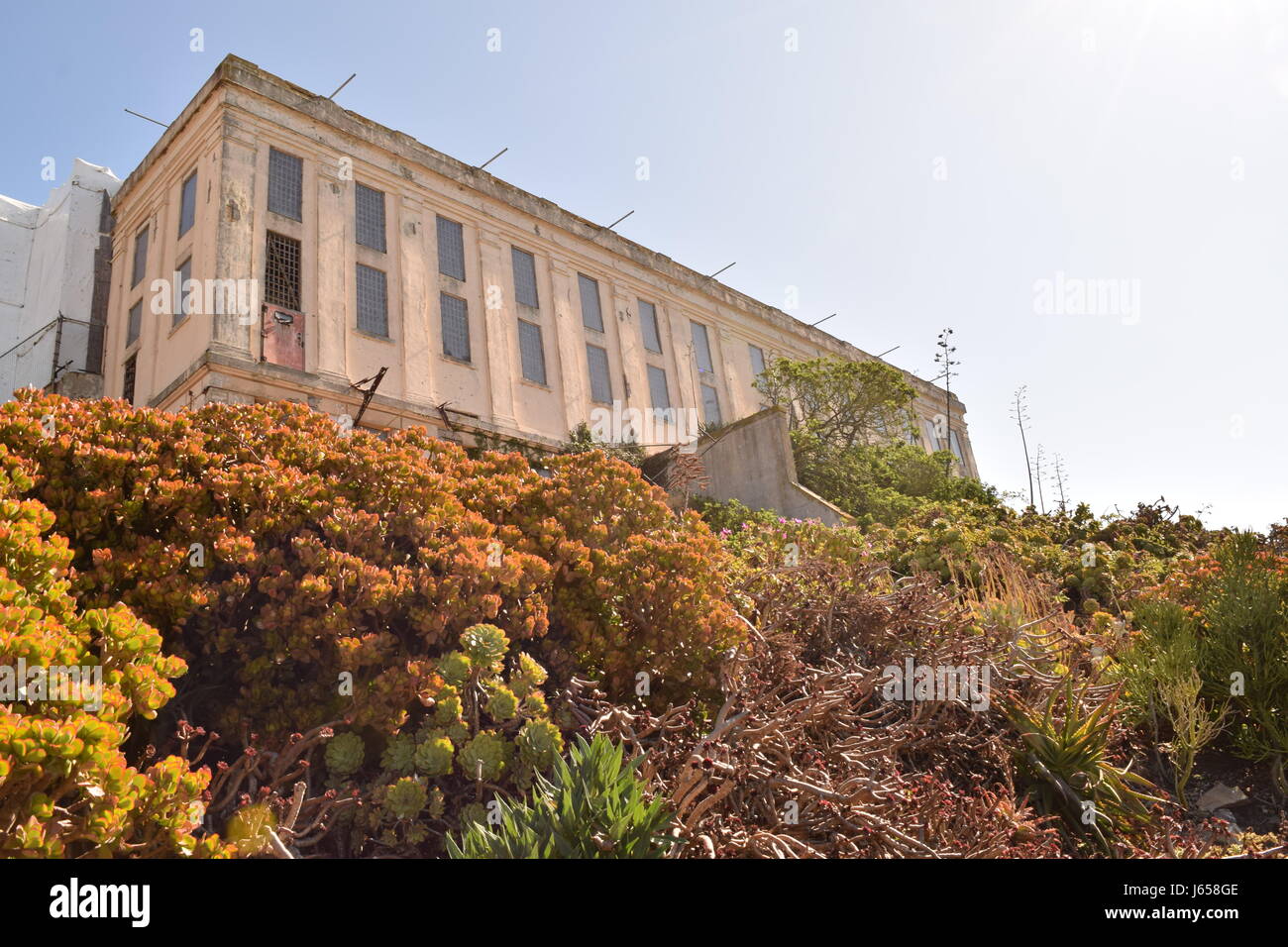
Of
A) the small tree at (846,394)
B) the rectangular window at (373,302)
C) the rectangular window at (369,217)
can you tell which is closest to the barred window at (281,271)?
the rectangular window at (373,302)

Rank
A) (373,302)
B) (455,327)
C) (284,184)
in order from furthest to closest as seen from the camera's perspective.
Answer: (455,327) < (373,302) < (284,184)

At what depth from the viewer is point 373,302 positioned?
21469mm

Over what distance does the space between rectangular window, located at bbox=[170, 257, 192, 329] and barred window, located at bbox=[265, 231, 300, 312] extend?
1861 millimetres

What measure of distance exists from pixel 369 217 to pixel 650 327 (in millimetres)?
10936

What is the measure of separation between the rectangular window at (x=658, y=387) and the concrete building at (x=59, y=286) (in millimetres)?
16708

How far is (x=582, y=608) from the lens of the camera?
479cm

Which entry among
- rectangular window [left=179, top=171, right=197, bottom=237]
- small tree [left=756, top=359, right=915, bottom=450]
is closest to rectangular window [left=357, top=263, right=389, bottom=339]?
rectangular window [left=179, top=171, right=197, bottom=237]

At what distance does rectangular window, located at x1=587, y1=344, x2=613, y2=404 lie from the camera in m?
26.5

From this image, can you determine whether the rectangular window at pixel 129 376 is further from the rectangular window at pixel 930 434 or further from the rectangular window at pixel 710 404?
the rectangular window at pixel 930 434

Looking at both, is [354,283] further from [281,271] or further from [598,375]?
[598,375]

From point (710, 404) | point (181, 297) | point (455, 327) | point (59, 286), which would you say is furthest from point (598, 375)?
point (59, 286)
